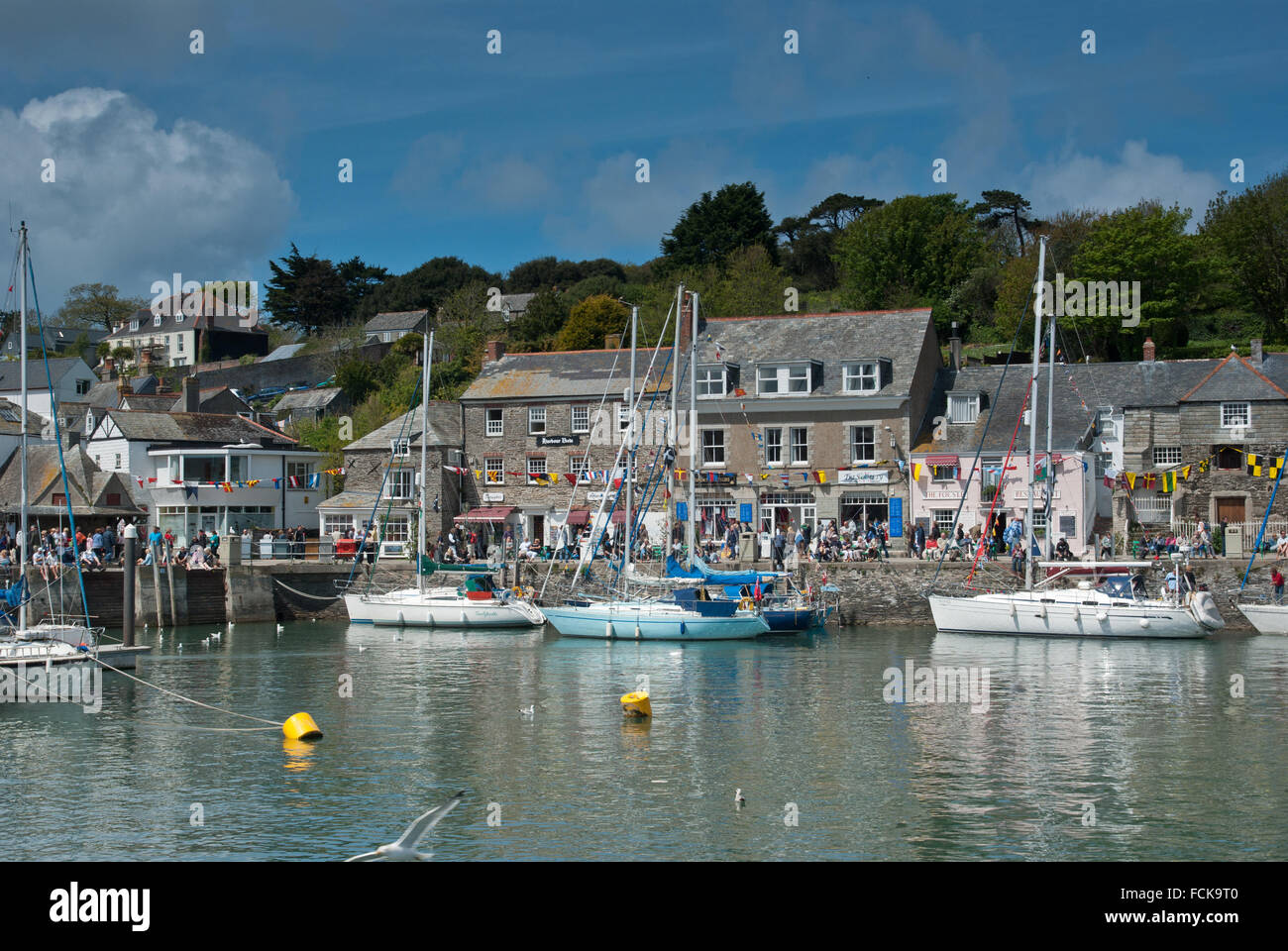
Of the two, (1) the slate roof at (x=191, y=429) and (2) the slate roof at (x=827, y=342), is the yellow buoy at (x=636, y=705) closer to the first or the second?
(2) the slate roof at (x=827, y=342)

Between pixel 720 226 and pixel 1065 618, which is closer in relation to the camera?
pixel 1065 618

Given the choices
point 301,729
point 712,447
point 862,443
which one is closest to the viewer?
point 301,729

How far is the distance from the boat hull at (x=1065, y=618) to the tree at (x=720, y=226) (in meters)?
53.6

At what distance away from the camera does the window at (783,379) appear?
55375 mm

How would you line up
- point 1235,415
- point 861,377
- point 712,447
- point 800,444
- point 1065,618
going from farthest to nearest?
point 712,447 → point 800,444 → point 861,377 → point 1235,415 → point 1065,618

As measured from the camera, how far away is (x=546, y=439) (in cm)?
5906

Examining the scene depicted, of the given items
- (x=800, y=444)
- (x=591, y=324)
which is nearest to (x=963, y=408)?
(x=800, y=444)

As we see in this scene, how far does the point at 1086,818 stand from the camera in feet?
60.2

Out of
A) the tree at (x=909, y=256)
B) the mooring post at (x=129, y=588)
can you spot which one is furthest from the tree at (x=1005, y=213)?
the mooring post at (x=129, y=588)

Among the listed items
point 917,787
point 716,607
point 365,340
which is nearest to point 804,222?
point 365,340

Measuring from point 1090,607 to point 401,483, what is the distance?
104 ft

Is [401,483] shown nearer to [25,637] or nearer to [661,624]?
[661,624]
